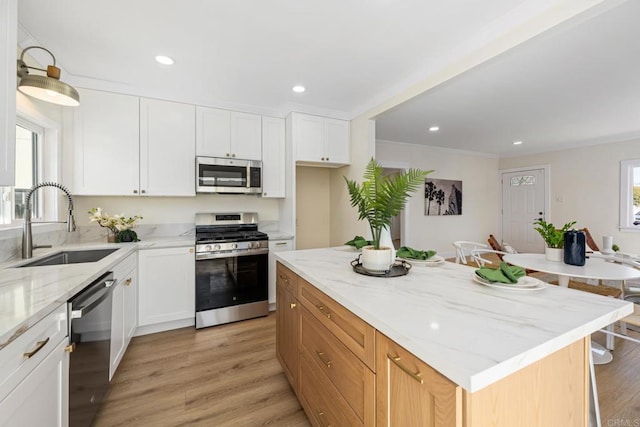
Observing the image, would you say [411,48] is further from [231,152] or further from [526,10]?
[231,152]

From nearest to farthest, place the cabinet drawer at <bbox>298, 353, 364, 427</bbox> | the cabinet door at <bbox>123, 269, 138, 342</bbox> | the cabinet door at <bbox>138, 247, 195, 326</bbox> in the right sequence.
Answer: the cabinet drawer at <bbox>298, 353, 364, 427</bbox> < the cabinet door at <bbox>123, 269, 138, 342</bbox> < the cabinet door at <bbox>138, 247, 195, 326</bbox>

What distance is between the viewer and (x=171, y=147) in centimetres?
289

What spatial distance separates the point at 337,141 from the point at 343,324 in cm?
278

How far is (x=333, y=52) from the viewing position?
2.16 m

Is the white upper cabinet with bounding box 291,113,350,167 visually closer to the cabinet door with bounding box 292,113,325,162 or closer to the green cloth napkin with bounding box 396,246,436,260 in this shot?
the cabinet door with bounding box 292,113,325,162

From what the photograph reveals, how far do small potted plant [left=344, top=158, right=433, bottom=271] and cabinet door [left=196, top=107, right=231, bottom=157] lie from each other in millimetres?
2219

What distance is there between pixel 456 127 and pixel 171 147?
164 inches

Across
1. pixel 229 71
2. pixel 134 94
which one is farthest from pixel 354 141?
pixel 134 94

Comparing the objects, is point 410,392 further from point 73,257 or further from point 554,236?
point 73,257

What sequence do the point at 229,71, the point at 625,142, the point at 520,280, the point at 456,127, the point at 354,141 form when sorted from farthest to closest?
the point at 625,142
the point at 456,127
the point at 354,141
the point at 229,71
the point at 520,280

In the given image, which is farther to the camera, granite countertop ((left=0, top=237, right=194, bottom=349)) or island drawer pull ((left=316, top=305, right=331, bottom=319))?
island drawer pull ((left=316, top=305, right=331, bottom=319))

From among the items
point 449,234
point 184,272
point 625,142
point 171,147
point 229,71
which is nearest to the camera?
point 229,71

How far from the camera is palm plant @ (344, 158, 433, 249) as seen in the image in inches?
48.7

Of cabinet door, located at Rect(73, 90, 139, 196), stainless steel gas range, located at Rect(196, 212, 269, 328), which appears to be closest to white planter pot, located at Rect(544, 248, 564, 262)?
stainless steel gas range, located at Rect(196, 212, 269, 328)
